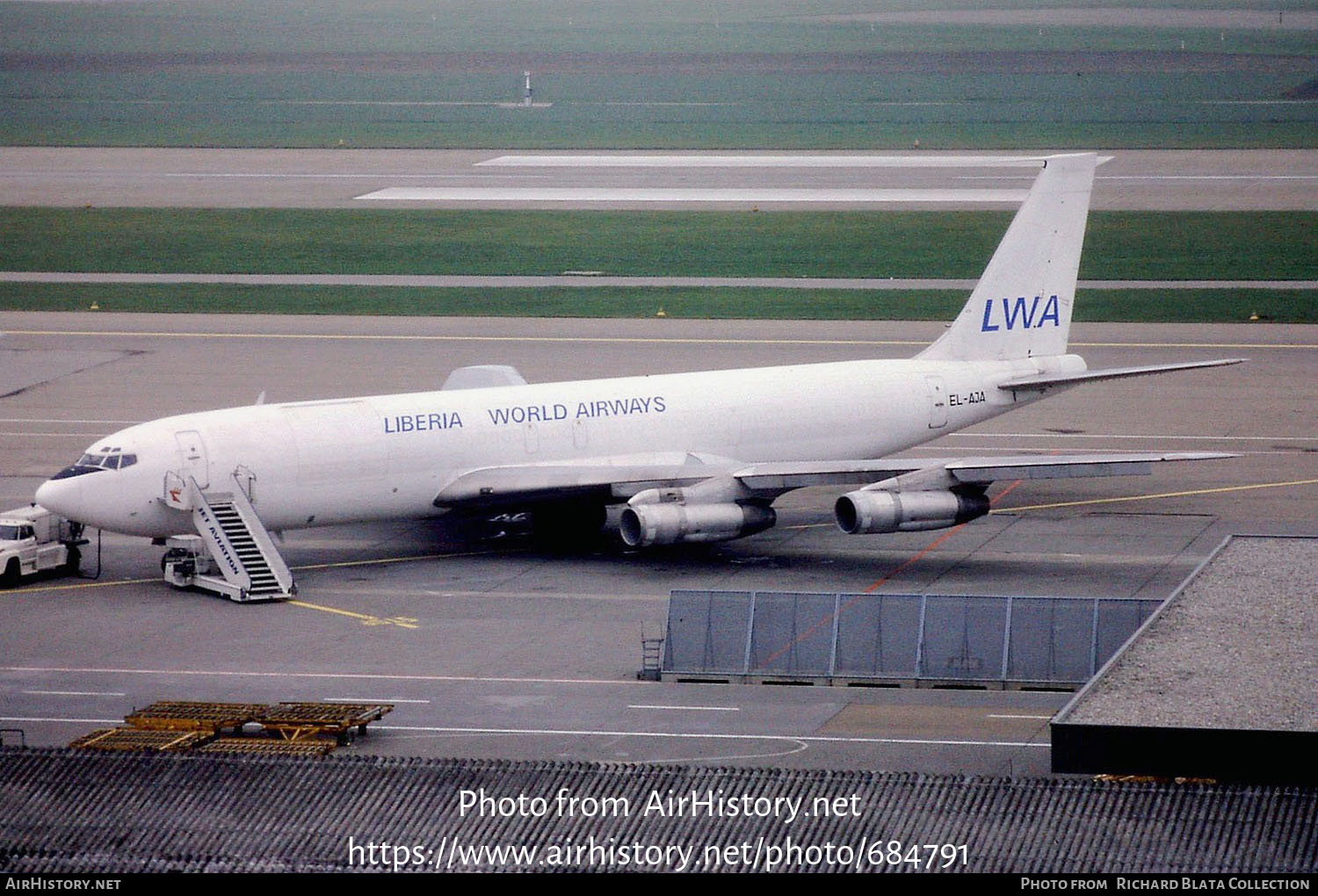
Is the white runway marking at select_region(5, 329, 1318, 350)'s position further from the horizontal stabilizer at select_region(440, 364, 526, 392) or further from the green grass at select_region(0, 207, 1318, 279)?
the horizontal stabilizer at select_region(440, 364, 526, 392)

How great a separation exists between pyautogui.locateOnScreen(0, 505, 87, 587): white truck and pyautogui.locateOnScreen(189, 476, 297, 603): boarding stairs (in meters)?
4.39

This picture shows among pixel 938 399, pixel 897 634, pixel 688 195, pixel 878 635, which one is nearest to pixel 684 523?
pixel 878 635

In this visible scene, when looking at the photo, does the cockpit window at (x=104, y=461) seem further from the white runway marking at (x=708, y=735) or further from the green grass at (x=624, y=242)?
the green grass at (x=624, y=242)

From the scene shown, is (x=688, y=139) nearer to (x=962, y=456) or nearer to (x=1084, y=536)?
(x=962, y=456)

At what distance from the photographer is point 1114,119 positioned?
18150 cm

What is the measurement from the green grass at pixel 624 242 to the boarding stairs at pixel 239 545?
189ft

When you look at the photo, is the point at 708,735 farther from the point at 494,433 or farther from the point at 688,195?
the point at 688,195

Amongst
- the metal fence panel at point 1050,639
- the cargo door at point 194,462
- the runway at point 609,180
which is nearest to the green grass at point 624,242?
the runway at point 609,180

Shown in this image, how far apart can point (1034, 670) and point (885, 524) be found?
9.20 meters

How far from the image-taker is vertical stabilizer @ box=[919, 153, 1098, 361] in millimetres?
66062

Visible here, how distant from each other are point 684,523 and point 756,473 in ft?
8.59

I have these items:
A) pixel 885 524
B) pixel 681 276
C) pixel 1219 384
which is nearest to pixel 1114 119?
pixel 681 276

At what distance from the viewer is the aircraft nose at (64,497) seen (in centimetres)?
5388

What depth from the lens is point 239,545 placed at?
53938mm
